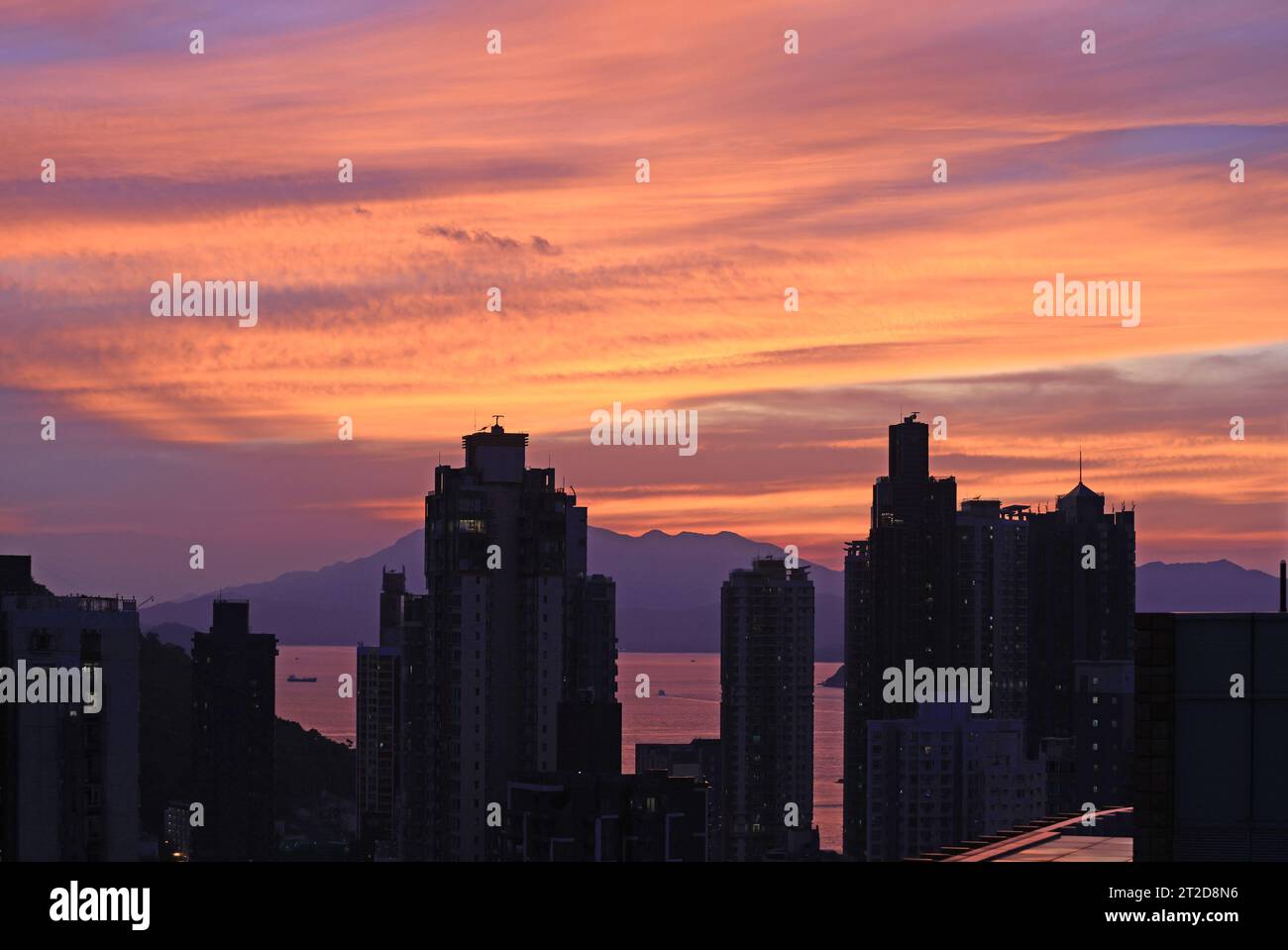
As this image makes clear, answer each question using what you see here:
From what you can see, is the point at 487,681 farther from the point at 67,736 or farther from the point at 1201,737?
the point at 1201,737

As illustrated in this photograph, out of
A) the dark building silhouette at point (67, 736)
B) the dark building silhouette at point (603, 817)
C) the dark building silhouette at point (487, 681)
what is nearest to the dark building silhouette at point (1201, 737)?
the dark building silhouette at point (67, 736)

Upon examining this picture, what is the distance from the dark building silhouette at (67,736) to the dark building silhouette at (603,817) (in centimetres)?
3249

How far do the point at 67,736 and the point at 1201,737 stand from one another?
107003 mm

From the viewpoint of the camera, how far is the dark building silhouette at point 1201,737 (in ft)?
89.0

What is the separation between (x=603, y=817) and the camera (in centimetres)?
13925

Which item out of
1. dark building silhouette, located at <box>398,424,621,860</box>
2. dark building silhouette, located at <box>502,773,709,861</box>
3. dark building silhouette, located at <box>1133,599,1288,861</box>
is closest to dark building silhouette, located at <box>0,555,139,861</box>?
dark building silhouette, located at <box>502,773,709,861</box>

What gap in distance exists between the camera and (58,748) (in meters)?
123

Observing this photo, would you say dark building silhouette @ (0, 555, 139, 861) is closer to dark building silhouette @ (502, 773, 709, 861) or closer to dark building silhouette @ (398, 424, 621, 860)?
dark building silhouette @ (502, 773, 709, 861)

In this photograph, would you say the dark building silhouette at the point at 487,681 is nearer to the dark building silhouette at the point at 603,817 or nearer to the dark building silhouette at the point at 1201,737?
the dark building silhouette at the point at 603,817

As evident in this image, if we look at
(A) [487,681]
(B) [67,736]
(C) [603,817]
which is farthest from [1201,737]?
(A) [487,681]

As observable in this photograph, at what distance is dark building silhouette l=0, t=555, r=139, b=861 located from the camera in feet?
382

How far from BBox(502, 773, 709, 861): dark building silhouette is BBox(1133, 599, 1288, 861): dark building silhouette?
107600 millimetres
